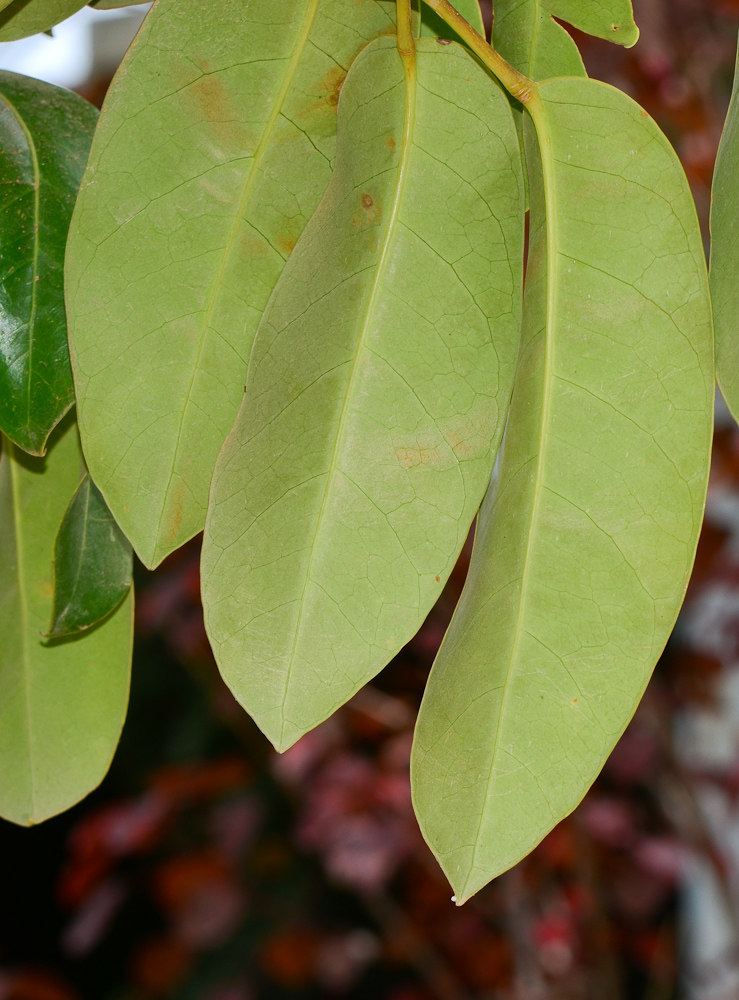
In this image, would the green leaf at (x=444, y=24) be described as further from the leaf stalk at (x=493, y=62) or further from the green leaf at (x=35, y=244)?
the green leaf at (x=35, y=244)

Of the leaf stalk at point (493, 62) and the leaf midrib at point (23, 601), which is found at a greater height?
the leaf stalk at point (493, 62)

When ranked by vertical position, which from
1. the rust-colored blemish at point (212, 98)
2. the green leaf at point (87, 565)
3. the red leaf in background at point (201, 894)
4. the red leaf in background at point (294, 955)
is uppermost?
the rust-colored blemish at point (212, 98)

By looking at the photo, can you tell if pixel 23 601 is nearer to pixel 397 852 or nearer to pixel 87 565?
pixel 87 565

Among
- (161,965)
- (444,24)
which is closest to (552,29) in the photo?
(444,24)

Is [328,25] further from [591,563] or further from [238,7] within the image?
[591,563]

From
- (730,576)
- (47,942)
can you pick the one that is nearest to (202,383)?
(730,576)

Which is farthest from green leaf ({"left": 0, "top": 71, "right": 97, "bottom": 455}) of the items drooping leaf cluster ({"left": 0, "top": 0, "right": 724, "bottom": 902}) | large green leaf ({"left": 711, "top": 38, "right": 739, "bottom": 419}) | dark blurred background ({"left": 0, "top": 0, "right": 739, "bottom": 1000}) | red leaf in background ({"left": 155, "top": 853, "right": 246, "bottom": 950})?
red leaf in background ({"left": 155, "top": 853, "right": 246, "bottom": 950})

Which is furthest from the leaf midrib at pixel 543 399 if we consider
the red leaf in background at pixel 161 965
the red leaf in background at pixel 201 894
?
the red leaf in background at pixel 161 965
